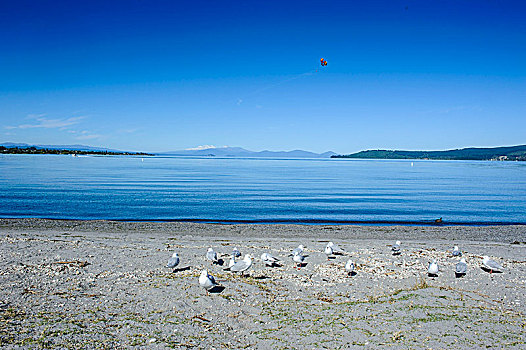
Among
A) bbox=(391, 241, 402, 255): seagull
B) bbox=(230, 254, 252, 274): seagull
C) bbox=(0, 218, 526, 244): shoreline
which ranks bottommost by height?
bbox=(0, 218, 526, 244): shoreline

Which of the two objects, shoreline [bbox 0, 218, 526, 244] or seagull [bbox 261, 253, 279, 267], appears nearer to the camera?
seagull [bbox 261, 253, 279, 267]

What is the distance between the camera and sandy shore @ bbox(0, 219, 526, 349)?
7.46 m

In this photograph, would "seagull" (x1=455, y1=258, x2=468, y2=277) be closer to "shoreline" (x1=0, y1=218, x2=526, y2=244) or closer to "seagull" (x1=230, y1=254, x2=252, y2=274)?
"seagull" (x1=230, y1=254, x2=252, y2=274)

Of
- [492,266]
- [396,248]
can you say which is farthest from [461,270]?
[396,248]

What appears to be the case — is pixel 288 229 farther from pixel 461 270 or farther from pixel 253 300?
pixel 253 300

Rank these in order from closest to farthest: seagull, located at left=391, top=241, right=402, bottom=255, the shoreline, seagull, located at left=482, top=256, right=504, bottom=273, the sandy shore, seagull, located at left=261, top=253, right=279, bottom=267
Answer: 1. the sandy shore
2. seagull, located at left=482, top=256, right=504, bottom=273
3. seagull, located at left=261, top=253, right=279, bottom=267
4. seagull, located at left=391, top=241, right=402, bottom=255
5. the shoreline

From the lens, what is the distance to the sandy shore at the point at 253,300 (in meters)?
7.46

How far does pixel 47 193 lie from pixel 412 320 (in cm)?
3828

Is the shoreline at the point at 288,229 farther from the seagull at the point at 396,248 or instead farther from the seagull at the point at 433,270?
the seagull at the point at 433,270

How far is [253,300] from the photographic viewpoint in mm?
9688

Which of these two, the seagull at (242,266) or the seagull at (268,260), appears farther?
the seagull at (268,260)

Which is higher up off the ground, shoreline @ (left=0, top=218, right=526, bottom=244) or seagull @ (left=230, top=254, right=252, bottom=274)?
seagull @ (left=230, top=254, right=252, bottom=274)

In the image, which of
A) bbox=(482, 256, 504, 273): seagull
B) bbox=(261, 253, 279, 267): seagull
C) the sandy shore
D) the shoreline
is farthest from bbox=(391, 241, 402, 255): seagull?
the shoreline

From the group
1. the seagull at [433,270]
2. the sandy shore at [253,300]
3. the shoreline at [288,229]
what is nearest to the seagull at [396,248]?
the sandy shore at [253,300]
